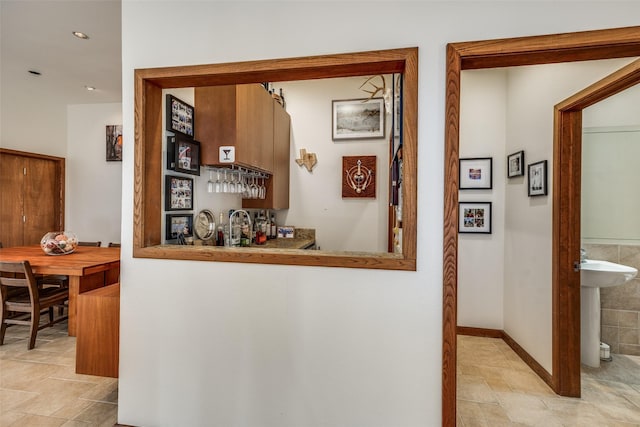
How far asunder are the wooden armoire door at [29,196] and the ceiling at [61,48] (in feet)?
3.20

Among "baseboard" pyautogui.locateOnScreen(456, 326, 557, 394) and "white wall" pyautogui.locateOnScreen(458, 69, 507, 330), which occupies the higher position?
"white wall" pyautogui.locateOnScreen(458, 69, 507, 330)

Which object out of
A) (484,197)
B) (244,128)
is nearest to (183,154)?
(244,128)

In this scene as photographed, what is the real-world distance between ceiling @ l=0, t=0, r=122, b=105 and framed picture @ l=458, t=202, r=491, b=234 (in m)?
3.63

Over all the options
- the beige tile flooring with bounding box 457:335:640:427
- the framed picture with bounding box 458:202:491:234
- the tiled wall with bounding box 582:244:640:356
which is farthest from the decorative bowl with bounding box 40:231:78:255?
the tiled wall with bounding box 582:244:640:356

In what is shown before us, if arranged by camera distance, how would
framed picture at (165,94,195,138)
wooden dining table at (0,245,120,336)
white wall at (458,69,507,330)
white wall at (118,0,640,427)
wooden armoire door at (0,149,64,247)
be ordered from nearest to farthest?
white wall at (118,0,640,427), framed picture at (165,94,195,138), wooden dining table at (0,245,120,336), white wall at (458,69,507,330), wooden armoire door at (0,149,64,247)

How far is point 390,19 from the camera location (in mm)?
1531

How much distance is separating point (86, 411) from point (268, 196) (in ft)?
7.99

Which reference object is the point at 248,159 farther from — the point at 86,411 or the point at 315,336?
the point at 86,411

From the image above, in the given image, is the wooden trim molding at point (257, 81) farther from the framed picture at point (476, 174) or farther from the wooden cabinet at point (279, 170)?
the framed picture at point (476, 174)

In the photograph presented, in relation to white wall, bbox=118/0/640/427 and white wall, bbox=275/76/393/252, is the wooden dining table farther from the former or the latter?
white wall, bbox=275/76/393/252

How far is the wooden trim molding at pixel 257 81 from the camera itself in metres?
1.51

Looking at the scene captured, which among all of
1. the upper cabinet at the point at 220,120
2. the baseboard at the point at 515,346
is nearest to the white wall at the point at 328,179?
the baseboard at the point at 515,346

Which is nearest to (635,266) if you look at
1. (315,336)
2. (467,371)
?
(467,371)

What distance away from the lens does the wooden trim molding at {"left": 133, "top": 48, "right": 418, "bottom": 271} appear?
1514 mm
